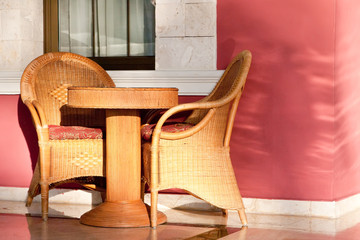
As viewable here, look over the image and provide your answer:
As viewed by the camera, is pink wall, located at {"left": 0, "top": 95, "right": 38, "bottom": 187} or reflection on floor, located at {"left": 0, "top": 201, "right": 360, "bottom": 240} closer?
reflection on floor, located at {"left": 0, "top": 201, "right": 360, "bottom": 240}

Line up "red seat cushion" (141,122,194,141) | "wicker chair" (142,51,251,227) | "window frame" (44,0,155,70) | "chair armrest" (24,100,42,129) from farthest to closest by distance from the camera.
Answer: "window frame" (44,0,155,70) < "chair armrest" (24,100,42,129) < "red seat cushion" (141,122,194,141) < "wicker chair" (142,51,251,227)

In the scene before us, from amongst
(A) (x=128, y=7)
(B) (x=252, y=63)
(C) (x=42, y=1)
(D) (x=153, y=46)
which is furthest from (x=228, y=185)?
(C) (x=42, y=1)

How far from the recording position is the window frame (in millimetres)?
5199

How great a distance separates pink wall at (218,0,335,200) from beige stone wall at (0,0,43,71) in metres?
1.50

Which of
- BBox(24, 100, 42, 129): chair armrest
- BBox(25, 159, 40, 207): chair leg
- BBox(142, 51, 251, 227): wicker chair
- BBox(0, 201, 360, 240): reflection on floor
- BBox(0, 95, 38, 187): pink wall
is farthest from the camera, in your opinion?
BBox(0, 95, 38, 187): pink wall

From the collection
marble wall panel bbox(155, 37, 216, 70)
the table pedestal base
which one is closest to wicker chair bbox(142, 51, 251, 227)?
the table pedestal base

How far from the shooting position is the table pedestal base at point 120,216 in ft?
13.5

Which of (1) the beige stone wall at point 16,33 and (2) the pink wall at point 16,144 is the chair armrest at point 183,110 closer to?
(2) the pink wall at point 16,144

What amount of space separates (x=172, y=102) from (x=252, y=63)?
842 millimetres

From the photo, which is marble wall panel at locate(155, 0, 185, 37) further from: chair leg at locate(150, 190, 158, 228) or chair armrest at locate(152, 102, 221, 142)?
chair leg at locate(150, 190, 158, 228)

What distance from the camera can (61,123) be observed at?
4.75 m

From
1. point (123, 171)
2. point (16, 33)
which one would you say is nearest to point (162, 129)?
point (123, 171)

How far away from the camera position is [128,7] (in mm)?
5340

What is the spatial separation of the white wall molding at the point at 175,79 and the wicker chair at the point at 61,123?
0.37 feet
